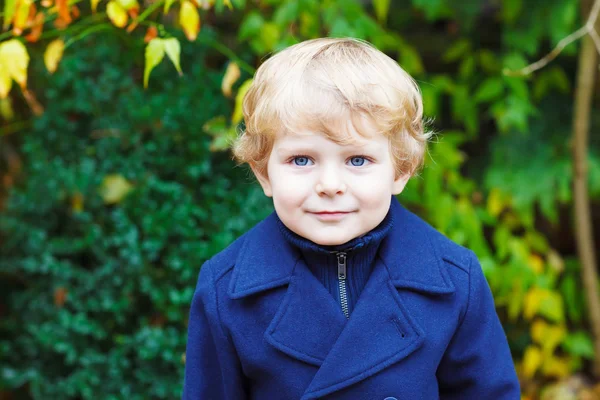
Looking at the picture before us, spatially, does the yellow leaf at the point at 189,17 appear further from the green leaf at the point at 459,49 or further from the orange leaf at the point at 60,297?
the green leaf at the point at 459,49

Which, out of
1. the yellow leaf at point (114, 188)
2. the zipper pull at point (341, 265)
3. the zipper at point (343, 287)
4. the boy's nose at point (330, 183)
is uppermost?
the boy's nose at point (330, 183)

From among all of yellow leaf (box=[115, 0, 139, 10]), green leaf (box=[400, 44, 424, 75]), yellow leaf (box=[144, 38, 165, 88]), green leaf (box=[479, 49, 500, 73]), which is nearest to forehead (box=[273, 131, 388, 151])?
yellow leaf (box=[144, 38, 165, 88])

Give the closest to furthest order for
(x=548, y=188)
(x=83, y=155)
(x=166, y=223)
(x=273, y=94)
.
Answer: (x=273, y=94) < (x=166, y=223) < (x=83, y=155) < (x=548, y=188)

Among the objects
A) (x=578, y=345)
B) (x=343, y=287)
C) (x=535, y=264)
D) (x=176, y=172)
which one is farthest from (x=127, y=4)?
(x=578, y=345)

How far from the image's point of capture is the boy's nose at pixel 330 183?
156 centimetres

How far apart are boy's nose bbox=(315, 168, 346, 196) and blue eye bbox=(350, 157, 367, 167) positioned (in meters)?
0.05

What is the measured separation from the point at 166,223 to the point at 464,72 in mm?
1553

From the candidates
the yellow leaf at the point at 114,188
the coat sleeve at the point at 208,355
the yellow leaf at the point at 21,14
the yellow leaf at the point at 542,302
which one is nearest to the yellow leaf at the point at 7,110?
the yellow leaf at the point at 114,188

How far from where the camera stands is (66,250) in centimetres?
284

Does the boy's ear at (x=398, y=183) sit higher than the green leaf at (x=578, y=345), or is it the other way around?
the boy's ear at (x=398, y=183)

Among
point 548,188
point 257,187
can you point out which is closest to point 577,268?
point 548,188

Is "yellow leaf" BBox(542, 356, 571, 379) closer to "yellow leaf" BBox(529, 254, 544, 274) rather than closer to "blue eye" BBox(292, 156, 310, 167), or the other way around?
"yellow leaf" BBox(529, 254, 544, 274)

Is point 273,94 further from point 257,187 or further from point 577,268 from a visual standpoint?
point 577,268

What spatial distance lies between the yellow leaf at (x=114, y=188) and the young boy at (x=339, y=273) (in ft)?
3.54
